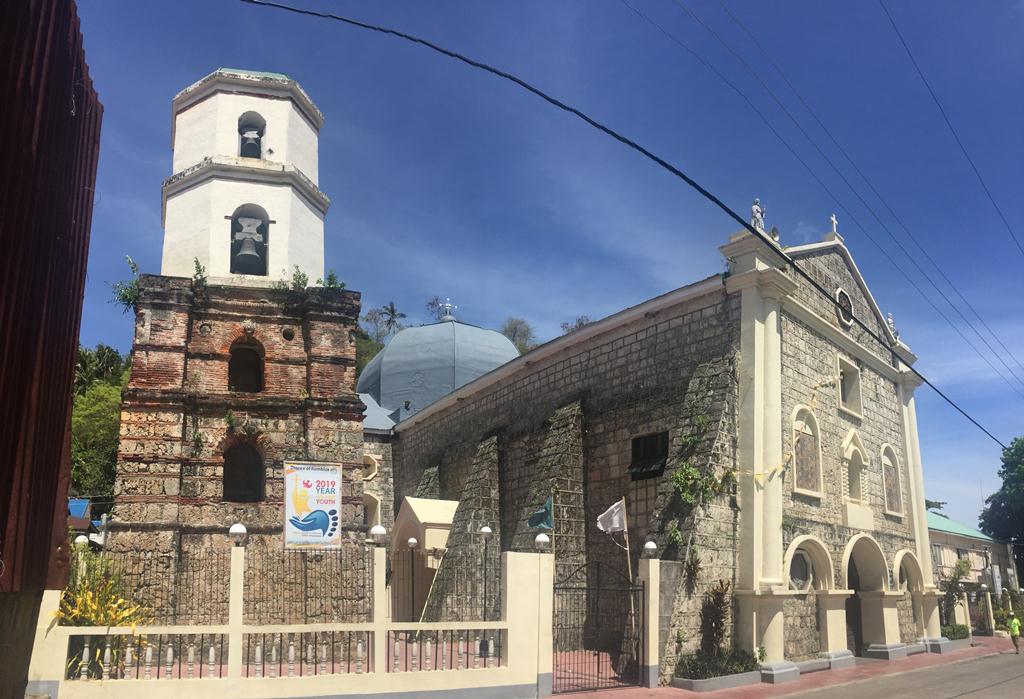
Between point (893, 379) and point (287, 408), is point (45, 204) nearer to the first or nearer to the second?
→ point (287, 408)

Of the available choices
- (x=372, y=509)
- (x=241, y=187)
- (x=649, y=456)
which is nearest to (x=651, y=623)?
(x=649, y=456)

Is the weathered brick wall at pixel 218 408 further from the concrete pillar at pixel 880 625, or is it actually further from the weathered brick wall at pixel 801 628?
the concrete pillar at pixel 880 625

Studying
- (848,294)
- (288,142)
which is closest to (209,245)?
(288,142)

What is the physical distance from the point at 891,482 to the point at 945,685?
7.49 metres

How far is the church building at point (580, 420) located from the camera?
1577cm

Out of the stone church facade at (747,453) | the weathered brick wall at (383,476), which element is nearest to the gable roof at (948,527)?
the stone church facade at (747,453)

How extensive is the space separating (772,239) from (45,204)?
1433cm

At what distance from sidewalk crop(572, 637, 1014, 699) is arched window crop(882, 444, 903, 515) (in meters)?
3.63

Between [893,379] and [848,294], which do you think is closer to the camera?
[848,294]

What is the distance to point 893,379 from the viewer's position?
23.2 m

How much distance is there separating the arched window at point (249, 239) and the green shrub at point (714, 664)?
1149 cm

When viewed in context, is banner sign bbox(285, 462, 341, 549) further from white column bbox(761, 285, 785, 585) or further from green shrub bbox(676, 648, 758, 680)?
white column bbox(761, 285, 785, 585)

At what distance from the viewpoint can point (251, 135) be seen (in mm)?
18250

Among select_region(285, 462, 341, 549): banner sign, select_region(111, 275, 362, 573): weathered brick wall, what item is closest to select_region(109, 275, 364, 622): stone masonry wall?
select_region(111, 275, 362, 573): weathered brick wall
